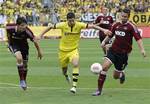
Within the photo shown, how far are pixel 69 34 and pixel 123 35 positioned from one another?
1.51 m

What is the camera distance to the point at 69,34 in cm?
1526

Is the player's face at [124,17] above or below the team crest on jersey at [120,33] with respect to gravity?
above

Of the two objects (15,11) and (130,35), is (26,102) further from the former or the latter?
(15,11)

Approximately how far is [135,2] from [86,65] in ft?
92.7

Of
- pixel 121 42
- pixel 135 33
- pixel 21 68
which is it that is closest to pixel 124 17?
pixel 135 33

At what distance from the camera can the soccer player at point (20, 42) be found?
1530 centimetres

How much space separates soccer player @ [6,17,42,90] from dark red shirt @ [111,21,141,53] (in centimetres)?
216

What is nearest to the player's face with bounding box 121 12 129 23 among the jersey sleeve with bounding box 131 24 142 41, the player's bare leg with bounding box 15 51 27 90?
the jersey sleeve with bounding box 131 24 142 41

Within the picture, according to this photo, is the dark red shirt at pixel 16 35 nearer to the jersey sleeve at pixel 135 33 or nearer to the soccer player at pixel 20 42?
the soccer player at pixel 20 42

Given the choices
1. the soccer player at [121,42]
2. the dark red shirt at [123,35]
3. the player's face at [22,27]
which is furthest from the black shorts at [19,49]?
the dark red shirt at [123,35]

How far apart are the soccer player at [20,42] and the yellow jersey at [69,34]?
0.72m

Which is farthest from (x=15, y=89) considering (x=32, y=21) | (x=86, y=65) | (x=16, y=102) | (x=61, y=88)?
(x=32, y=21)

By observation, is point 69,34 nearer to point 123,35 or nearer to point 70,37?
point 70,37

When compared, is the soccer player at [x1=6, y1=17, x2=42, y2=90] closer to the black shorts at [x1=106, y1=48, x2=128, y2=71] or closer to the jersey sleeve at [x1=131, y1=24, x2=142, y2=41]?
the black shorts at [x1=106, y1=48, x2=128, y2=71]
